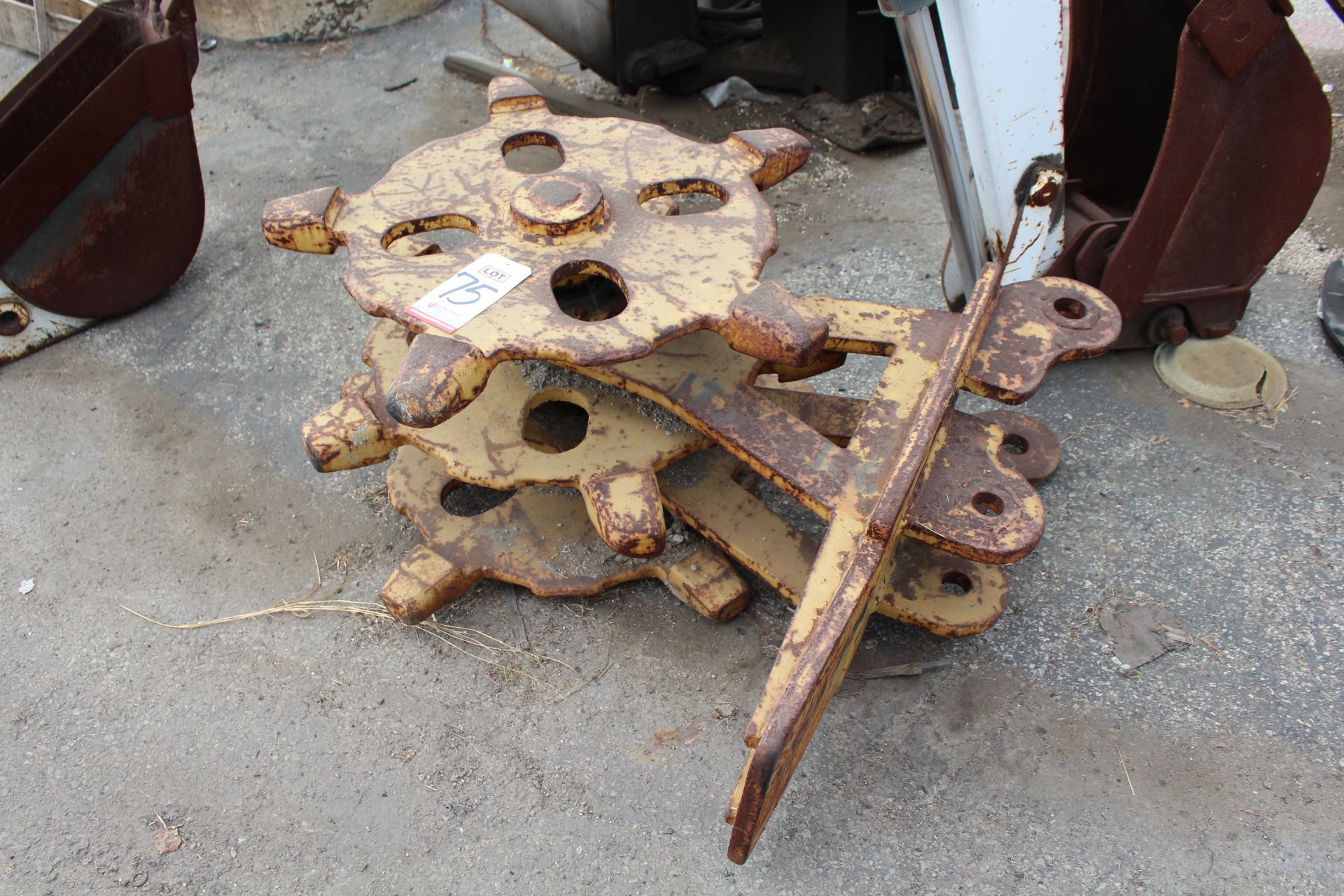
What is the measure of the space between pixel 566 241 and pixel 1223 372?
169 cm

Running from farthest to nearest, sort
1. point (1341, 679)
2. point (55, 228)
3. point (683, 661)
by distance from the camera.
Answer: point (55, 228), point (683, 661), point (1341, 679)

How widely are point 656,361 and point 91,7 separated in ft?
8.05

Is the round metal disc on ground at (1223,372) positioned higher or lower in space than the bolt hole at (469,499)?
higher

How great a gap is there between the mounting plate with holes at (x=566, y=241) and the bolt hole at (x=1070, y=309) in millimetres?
573

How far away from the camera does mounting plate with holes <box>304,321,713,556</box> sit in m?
1.75

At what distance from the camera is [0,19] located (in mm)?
4539

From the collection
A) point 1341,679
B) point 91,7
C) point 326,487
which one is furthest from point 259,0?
point 1341,679

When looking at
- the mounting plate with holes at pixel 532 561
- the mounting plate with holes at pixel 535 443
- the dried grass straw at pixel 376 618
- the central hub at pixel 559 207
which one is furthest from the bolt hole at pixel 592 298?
the dried grass straw at pixel 376 618

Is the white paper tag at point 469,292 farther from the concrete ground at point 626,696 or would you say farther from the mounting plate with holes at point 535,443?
the concrete ground at point 626,696

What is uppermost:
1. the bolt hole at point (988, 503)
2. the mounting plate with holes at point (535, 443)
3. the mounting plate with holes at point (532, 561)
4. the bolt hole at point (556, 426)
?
the bolt hole at point (988, 503)

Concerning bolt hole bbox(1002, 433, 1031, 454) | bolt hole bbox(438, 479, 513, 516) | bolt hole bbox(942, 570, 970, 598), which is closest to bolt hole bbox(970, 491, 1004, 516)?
bolt hole bbox(942, 570, 970, 598)

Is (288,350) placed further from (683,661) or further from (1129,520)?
(1129,520)

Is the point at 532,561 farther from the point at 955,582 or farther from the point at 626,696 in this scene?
the point at 955,582

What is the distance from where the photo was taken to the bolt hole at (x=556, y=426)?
217 cm
